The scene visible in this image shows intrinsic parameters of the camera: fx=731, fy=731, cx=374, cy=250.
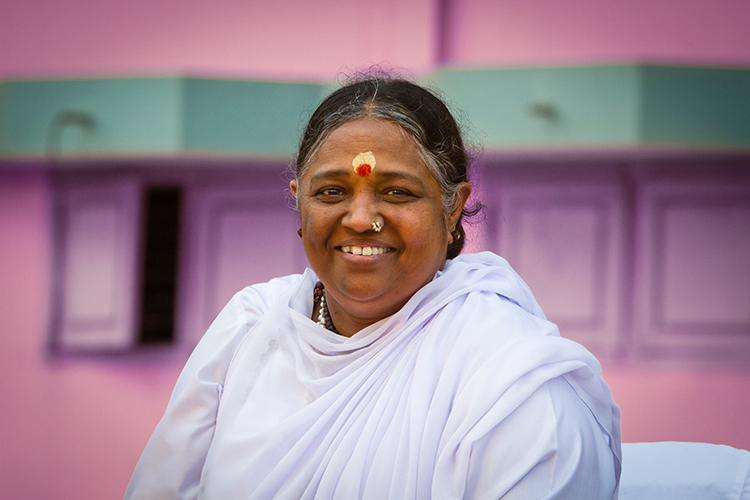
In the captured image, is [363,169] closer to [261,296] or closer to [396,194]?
[396,194]

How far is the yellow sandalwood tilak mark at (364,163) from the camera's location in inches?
65.7

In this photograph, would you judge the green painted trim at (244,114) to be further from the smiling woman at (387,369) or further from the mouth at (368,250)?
the mouth at (368,250)

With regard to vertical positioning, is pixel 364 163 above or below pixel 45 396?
above

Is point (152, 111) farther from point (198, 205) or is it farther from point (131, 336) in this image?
point (131, 336)

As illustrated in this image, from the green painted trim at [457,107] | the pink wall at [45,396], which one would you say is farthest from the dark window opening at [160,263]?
the green painted trim at [457,107]

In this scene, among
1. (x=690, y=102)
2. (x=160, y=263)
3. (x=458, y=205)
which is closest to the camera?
(x=458, y=205)

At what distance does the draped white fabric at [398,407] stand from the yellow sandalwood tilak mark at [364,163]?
12.5 inches

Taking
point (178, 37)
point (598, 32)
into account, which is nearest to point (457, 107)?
point (598, 32)

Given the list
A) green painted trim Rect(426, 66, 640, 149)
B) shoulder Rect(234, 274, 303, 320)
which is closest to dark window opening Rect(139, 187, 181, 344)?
green painted trim Rect(426, 66, 640, 149)

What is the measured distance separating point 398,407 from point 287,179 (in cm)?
361

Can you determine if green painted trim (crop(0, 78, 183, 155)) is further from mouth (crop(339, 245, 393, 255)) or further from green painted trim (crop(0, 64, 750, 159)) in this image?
mouth (crop(339, 245, 393, 255))

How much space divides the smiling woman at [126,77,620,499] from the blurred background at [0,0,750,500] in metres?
2.70

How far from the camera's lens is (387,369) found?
174 centimetres

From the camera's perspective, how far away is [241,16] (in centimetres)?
529
